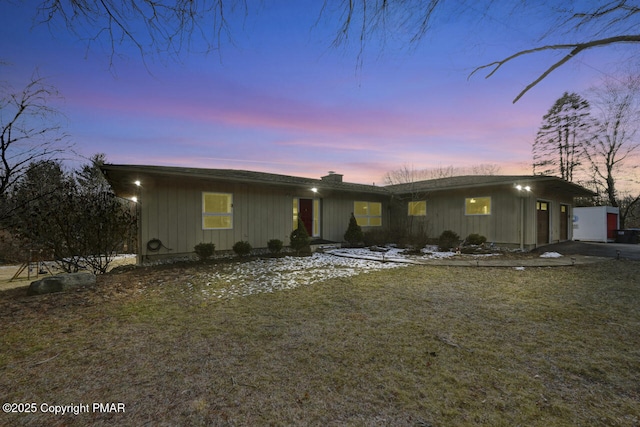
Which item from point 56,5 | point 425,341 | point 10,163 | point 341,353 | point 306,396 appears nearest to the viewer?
point 56,5

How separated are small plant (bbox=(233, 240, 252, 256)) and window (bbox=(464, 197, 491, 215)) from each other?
9399 mm

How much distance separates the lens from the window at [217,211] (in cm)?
901

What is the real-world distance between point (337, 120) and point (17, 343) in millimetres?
10044

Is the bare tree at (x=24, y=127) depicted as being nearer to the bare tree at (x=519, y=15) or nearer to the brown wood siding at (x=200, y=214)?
the bare tree at (x=519, y=15)

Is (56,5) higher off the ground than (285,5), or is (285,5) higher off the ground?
(285,5)

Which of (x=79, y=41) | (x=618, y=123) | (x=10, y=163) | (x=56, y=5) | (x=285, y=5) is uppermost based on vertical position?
(x=618, y=123)

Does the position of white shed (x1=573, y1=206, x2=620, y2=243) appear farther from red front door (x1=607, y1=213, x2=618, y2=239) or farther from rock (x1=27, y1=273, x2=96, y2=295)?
rock (x1=27, y1=273, x2=96, y2=295)

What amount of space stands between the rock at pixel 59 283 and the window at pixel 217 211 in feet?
12.4

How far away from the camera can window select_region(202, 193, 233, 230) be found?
355 inches

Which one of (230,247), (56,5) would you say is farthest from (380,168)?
(56,5)

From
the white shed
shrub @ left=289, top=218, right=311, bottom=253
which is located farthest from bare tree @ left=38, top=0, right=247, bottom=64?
the white shed

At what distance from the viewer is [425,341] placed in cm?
283

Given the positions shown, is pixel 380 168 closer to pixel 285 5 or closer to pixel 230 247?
pixel 230 247

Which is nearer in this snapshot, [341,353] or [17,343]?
[341,353]
